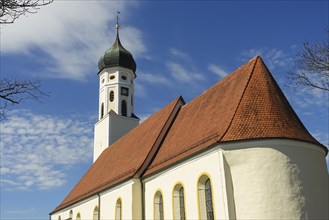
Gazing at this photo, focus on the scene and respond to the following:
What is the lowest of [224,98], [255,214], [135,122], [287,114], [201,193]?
[255,214]

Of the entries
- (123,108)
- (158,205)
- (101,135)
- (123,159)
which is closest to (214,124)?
(158,205)

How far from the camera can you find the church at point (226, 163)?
13594 millimetres

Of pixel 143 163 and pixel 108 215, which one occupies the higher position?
pixel 143 163

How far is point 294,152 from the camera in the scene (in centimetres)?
1430

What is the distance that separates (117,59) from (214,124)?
19.2 m

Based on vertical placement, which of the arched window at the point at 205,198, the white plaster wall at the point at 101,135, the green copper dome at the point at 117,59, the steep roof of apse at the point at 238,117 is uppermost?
the green copper dome at the point at 117,59

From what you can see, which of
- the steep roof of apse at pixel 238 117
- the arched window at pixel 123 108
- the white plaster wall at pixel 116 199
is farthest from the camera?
the arched window at pixel 123 108

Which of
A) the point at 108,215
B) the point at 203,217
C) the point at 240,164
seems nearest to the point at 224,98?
the point at 240,164

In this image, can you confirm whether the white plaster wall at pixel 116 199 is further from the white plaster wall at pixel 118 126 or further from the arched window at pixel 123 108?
the arched window at pixel 123 108

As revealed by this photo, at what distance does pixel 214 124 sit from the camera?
16.0 m

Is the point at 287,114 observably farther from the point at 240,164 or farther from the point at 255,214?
the point at 255,214

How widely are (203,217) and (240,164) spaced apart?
2410 mm

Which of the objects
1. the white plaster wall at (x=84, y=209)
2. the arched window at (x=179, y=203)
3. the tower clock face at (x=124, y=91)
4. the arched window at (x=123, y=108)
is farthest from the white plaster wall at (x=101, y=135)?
the arched window at (x=179, y=203)

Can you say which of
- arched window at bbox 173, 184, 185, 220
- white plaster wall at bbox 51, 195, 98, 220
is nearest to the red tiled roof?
white plaster wall at bbox 51, 195, 98, 220
